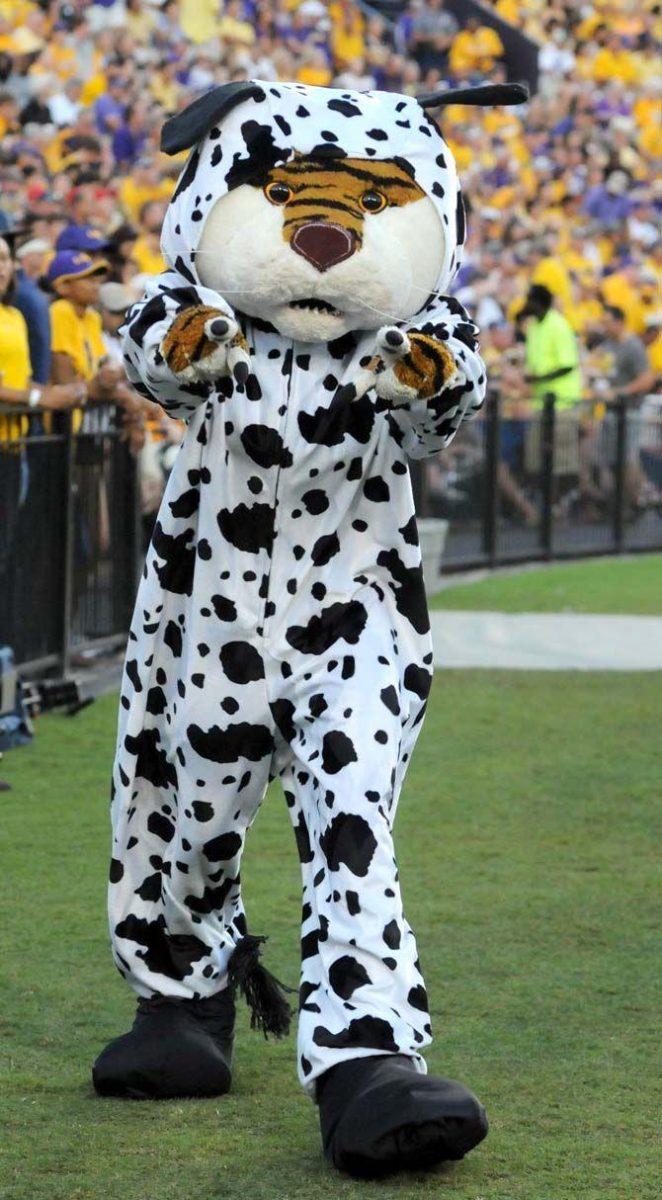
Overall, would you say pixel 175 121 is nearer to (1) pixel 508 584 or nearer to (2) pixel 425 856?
(2) pixel 425 856

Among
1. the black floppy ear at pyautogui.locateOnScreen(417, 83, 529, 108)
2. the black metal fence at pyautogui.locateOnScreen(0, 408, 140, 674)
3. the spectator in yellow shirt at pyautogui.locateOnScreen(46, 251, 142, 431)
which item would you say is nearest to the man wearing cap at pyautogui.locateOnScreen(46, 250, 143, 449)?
the spectator in yellow shirt at pyautogui.locateOnScreen(46, 251, 142, 431)

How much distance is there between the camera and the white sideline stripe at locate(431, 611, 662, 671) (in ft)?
37.3

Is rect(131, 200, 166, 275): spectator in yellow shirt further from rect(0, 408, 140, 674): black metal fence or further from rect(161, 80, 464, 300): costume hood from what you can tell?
rect(161, 80, 464, 300): costume hood

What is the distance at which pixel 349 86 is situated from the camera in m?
23.5

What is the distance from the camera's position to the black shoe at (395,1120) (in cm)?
370

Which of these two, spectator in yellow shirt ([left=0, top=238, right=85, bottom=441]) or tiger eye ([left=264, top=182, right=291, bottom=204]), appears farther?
spectator in yellow shirt ([left=0, top=238, right=85, bottom=441])

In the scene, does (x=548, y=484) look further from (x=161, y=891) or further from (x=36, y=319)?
(x=161, y=891)

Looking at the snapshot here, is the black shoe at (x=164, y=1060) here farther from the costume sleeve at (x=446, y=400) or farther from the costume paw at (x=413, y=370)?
the costume paw at (x=413, y=370)

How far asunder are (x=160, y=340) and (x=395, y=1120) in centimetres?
149

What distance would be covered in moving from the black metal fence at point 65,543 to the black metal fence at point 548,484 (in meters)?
4.63

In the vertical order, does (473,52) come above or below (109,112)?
above

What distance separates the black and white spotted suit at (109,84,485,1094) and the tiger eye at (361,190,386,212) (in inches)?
3.6

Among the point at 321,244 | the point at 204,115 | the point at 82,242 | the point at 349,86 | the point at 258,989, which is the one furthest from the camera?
the point at 349,86

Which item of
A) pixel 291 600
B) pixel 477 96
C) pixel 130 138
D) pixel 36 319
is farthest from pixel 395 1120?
pixel 130 138
